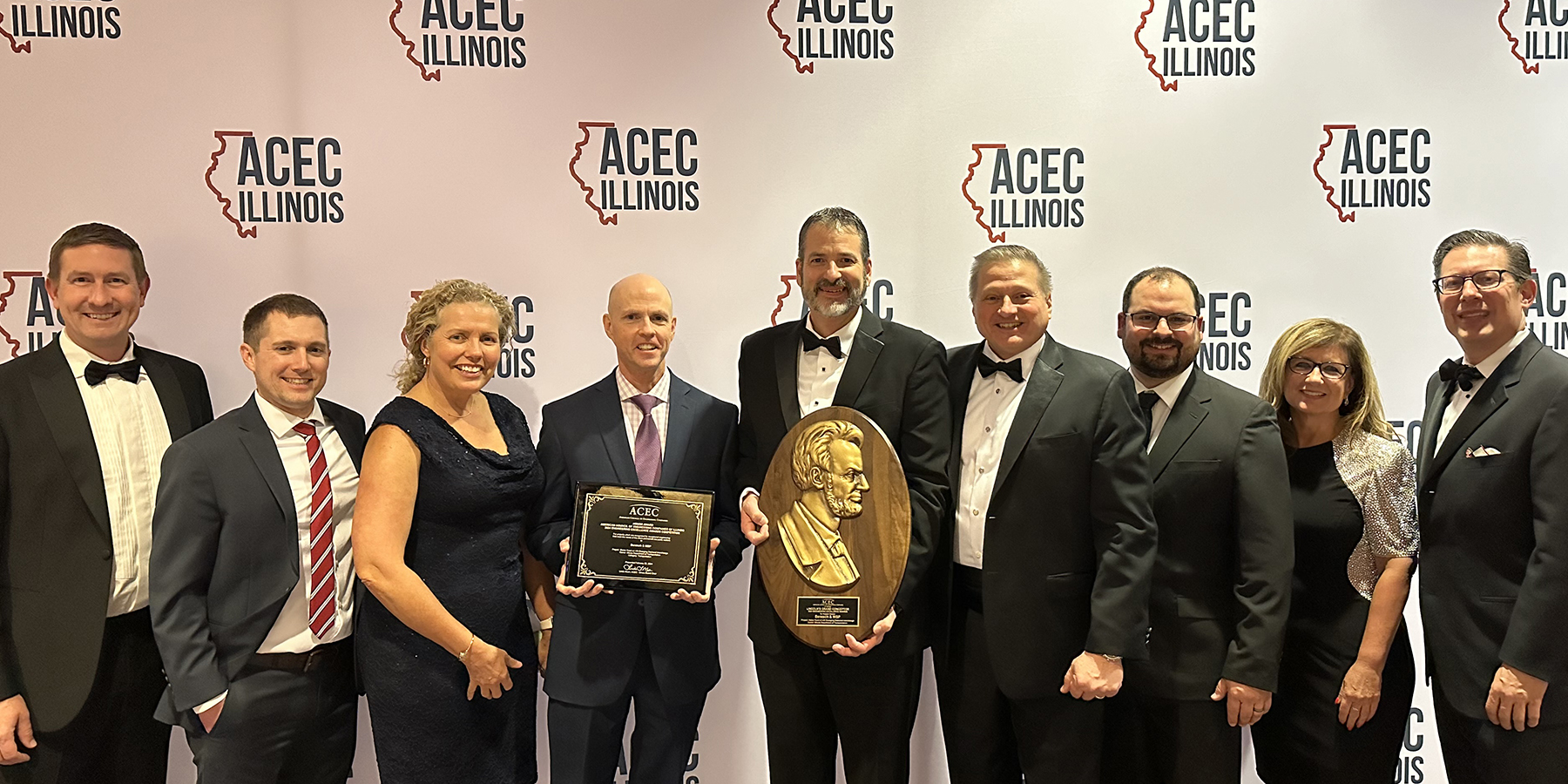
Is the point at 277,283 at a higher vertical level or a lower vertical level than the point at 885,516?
higher

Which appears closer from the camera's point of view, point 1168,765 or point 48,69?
point 1168,765

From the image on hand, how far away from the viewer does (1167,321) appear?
9.50ft

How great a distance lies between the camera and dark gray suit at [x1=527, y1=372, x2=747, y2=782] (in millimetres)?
2895

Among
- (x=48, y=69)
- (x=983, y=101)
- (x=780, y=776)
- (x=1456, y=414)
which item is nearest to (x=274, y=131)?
(x=48, y=69)

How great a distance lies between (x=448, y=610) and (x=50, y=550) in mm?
1365

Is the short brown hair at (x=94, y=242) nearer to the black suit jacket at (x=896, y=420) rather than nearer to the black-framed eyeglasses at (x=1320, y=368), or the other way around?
the black suit jacket at (x=896, y=420)

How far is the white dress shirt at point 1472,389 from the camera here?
113 inches

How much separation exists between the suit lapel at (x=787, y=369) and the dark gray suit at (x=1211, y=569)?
112 cm

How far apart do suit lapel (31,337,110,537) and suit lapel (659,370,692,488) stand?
1.79 metres

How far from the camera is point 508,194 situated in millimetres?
3715

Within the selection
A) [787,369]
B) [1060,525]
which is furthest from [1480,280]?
[787,369]

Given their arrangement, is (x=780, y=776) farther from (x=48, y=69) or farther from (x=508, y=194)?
(x=48, y=69)

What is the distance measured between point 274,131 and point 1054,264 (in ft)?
10.4

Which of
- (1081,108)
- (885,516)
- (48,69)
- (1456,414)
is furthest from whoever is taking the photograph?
(1081,108)
